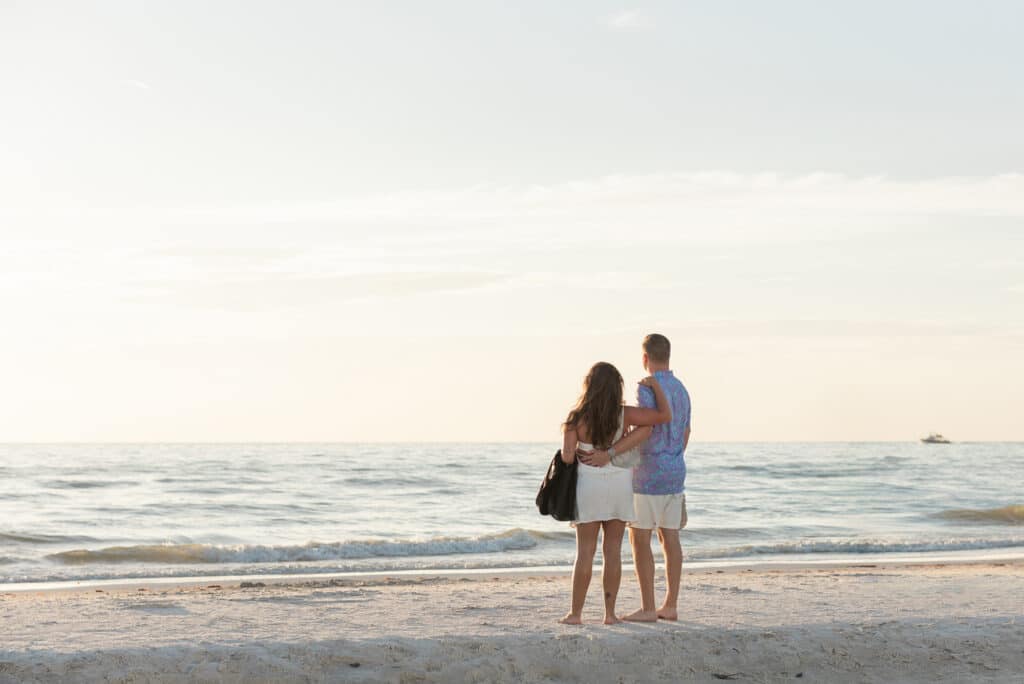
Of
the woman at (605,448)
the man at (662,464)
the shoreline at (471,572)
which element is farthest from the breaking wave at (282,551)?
the man at (662,464)

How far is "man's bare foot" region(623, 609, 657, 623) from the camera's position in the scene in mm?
7307

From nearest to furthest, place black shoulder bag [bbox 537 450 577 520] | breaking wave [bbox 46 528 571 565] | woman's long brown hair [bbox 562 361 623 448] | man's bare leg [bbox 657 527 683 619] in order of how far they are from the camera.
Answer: woman's long brown hair [bbox 562 361 623 448], black shoulder bag [bbox 537 450 577 520], man's bare leg [bbox 657 527 683 619], breaking wave [bbox 46 528 571 565]

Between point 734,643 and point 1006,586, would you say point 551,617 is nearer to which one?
point 734,643

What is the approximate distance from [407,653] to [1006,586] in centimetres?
581

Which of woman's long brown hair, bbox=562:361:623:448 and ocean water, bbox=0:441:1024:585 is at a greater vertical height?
woman's long brown hair, bbox=562:361:623:448

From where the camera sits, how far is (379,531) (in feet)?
64.5

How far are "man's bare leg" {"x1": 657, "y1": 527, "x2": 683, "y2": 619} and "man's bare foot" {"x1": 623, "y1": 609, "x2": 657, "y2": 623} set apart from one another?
13 cm

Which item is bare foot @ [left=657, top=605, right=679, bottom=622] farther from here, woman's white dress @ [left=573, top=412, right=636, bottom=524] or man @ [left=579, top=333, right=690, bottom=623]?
woman's white dress @ [left=573, top=412, right=636, bottom=524]

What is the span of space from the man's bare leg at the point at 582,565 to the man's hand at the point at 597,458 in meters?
0.39

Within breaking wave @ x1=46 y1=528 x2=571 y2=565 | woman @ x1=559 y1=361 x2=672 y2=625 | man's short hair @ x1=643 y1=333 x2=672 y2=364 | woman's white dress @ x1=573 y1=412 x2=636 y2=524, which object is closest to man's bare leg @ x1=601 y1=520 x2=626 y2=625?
woman @ x1=559 y1=361 x2=672 y2=625

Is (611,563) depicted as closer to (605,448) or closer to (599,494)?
(599,494)

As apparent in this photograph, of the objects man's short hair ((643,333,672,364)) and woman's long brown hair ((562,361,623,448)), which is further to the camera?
man's short hair ((643,333,672,364))

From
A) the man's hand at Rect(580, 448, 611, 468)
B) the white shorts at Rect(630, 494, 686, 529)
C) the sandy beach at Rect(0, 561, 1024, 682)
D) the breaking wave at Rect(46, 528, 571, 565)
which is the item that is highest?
the man's hand at Rect(580, 448, 611, 468)

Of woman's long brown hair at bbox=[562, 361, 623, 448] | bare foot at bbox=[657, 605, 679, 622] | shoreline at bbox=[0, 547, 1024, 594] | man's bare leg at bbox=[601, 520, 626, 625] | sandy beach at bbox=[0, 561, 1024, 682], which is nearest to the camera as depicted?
sandy beach at bbox=[0, 561, 1024, 682]
